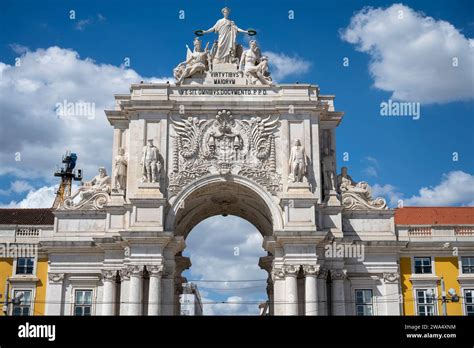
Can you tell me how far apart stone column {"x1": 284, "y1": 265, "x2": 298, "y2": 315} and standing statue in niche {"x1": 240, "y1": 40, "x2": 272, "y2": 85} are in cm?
1147

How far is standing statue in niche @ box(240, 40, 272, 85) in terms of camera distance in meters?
46.6

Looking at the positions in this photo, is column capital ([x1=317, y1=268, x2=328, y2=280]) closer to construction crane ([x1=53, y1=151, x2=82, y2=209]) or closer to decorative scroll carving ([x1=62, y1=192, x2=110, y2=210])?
decorative scroll carving ([x1=62, y1=192, x2=110, y2=210])

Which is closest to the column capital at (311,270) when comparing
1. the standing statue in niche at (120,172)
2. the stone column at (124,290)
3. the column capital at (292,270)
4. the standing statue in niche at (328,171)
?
the column capital at (292,270)

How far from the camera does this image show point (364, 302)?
44.5 metres

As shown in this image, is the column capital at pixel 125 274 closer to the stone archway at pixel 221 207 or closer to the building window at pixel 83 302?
the stone archway at pixel 221 207

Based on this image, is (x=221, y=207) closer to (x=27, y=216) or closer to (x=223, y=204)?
(x=223, y=204)

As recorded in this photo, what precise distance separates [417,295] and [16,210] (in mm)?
28626

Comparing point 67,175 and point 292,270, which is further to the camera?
point 67,175

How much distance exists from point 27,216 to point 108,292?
14.6 m

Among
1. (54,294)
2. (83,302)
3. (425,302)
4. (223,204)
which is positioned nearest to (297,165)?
(223,204)

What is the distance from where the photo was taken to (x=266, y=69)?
47.0 m

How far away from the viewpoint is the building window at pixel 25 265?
4553 centimetres

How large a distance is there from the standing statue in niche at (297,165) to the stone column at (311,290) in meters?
5.29
